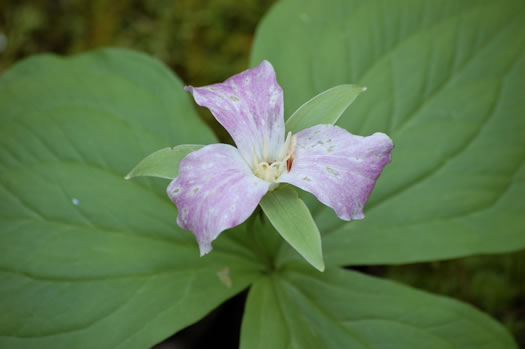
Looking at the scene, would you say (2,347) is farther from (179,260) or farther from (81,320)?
(179,260)

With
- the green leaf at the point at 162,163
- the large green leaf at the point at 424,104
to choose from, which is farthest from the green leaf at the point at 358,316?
the green leaf at the point at 162,163

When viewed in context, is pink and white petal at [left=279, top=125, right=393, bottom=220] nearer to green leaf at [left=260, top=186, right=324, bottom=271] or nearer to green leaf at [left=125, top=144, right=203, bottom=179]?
green leaf at [left=260, top=186, right=324, bottom=271]

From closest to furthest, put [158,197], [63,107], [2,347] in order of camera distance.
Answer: [2,347], [158,197], [63,107]

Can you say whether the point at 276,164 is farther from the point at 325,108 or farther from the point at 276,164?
the point at 325,108

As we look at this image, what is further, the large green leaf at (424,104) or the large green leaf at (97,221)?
the large green leaf at (424,104)

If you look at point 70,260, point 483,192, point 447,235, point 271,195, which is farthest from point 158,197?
point 483,192

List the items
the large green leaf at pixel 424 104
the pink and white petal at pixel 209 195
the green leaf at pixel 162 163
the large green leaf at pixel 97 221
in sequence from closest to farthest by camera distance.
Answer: the pink and white petal at pixel 209 195
the green leaf at pixel 162 163
the large green leaf at pixel 97 221
the large green leaf at pixel 424 104

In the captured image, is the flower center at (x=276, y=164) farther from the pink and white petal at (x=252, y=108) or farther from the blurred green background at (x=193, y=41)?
the blurred green background at (x=193, y=41)

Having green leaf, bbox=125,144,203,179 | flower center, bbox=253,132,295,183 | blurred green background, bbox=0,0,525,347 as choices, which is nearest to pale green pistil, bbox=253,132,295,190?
flower center, bbox=253,132,295,183
